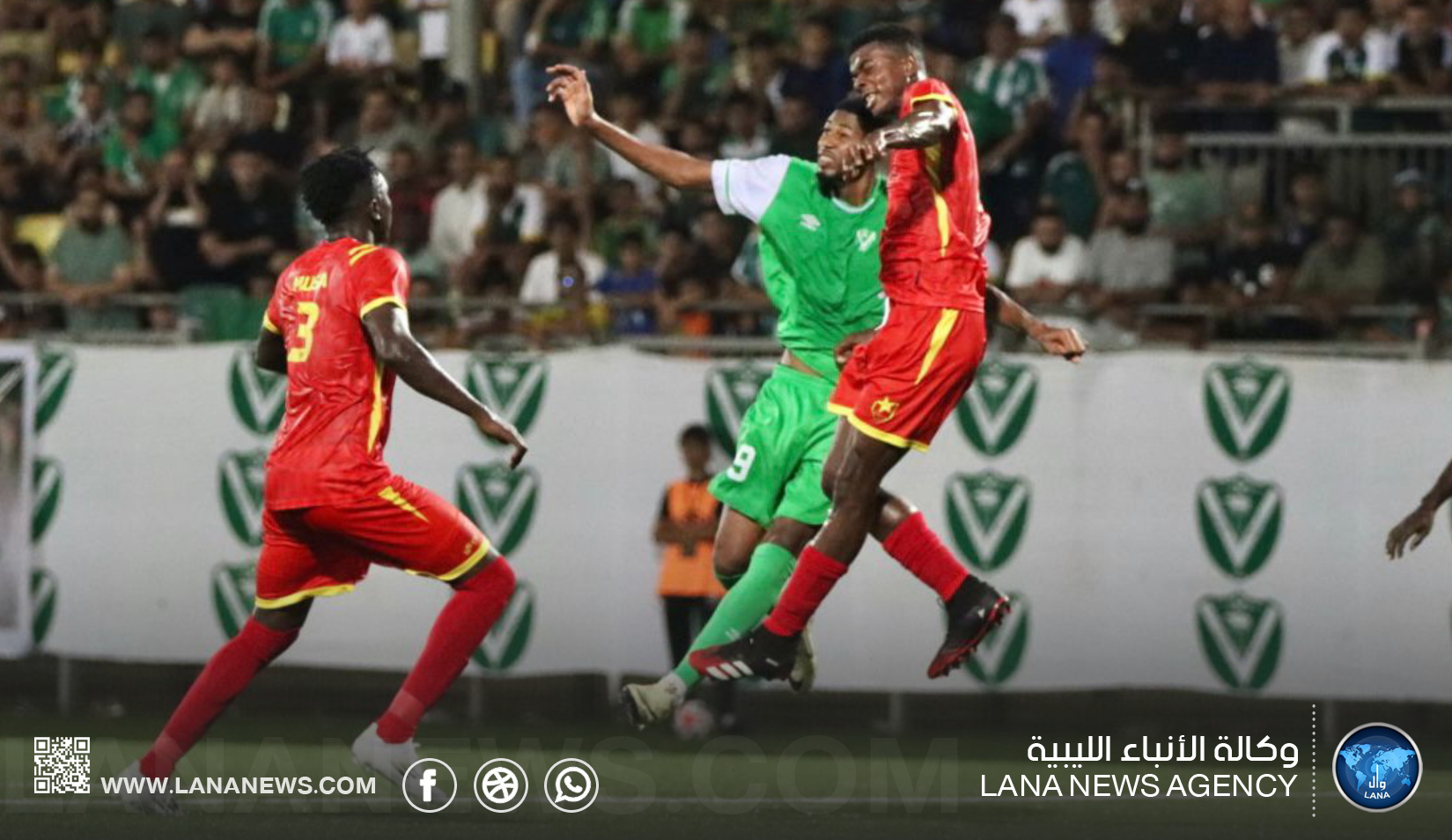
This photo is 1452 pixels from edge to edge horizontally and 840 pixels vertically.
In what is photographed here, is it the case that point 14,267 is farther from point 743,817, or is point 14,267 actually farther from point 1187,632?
point 743,817

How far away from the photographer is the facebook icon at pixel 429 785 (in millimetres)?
10344

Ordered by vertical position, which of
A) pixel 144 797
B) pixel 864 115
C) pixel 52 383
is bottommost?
pixel 144 797

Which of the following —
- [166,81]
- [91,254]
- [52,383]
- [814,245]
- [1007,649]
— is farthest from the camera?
[166,81]

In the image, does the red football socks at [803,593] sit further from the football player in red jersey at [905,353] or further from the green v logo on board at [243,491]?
Answer: the green v logo on board at [243,491]

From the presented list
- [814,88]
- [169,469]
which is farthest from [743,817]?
[814,88]

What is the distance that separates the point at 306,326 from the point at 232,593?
5.58 metres

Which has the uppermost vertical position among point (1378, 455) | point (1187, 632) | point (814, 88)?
point (814, 88)

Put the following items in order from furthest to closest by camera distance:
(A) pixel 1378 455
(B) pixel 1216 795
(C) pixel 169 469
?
(C) pixel 169 469 < (A) pixel 1378 455 < (B) pixel 1216 795

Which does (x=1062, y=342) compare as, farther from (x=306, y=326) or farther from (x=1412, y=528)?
(x=306, y=326)

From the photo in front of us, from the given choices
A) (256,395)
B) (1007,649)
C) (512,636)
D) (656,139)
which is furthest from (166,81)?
(1007,649)

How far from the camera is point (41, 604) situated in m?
15.8

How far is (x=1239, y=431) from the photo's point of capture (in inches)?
575

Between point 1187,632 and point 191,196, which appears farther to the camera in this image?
point 191,196

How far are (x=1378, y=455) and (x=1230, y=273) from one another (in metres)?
2.20
